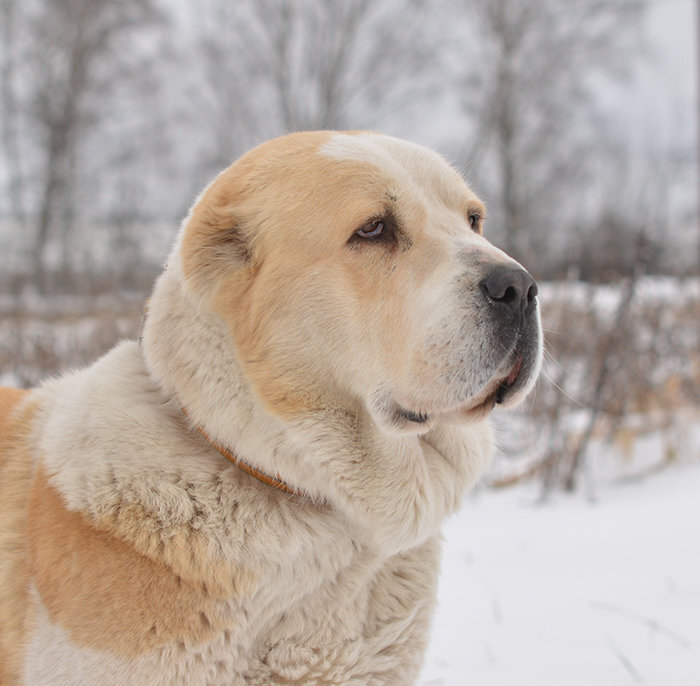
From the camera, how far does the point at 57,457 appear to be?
167 cm

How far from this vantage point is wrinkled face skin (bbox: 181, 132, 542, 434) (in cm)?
161

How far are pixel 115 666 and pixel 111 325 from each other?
563 cm

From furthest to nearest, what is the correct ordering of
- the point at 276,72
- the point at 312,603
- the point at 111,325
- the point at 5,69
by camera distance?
the point at 5,69, the point at 276,72, the point at 111,325, the point at 312,603

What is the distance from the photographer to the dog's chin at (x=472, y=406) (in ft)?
5.45

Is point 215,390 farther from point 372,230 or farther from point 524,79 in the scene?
point 524,79

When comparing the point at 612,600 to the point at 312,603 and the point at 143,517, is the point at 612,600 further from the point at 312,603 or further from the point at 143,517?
the point at 143,517

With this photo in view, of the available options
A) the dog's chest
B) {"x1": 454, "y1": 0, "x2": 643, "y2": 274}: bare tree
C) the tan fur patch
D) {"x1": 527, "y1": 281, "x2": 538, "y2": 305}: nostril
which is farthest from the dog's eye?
{"x1": 454, "y1": 0, "x2": 643, "y2": 274}: bare tree

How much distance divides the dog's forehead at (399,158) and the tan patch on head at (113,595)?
1201 millimetres

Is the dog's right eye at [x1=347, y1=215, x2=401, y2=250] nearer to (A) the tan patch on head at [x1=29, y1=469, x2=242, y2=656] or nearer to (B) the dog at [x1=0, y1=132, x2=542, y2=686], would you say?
(B) the dog at [x1=0, y1=132, x2=542, y2=686]

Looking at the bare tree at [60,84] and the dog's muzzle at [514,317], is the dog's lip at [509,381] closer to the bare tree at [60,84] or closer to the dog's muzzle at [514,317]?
the dog's muzzle at [514,317]

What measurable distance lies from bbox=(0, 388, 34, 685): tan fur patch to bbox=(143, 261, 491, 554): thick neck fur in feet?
1.56

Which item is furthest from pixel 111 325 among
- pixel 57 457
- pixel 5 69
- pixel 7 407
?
pixel 5 69

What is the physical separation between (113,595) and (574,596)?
7.84 ft

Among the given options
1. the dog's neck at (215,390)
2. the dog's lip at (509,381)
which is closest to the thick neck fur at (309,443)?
the dog's neck at (215,390)
